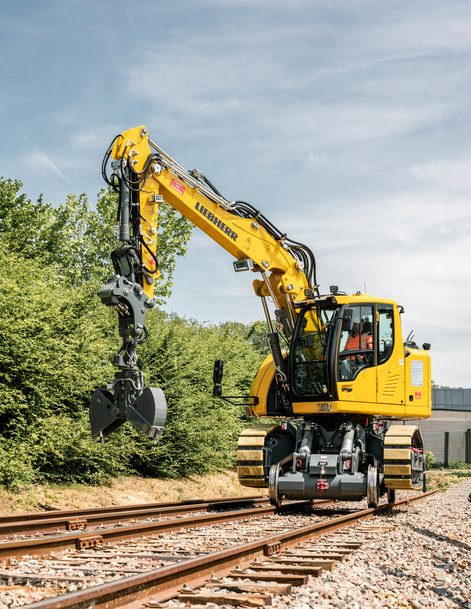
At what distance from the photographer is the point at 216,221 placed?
12719 mm

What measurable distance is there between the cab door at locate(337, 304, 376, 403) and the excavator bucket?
484 centimetres

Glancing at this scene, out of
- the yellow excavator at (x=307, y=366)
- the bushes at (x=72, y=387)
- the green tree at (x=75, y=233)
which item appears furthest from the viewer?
the green tree at (x=75, y=233)

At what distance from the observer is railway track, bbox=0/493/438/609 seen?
203 inches

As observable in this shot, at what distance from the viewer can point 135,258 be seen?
10.0 m

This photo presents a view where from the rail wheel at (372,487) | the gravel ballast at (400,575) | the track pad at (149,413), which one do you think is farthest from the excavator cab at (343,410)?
the track pad at (149,413)

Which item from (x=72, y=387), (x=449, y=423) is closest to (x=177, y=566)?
(x=72, y=387)

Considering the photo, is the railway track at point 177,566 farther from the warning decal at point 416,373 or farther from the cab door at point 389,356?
the warning decal at point 416,373

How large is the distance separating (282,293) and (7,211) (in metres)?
23.3

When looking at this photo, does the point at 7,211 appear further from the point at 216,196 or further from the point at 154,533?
the point at 154,533

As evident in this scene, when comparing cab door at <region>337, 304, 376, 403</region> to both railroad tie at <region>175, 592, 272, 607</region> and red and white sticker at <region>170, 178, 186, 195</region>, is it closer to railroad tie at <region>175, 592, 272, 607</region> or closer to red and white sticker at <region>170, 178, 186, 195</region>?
red and white sticker at <region>170, 178, 186, 195</region>

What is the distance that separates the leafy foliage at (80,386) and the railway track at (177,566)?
5629mm

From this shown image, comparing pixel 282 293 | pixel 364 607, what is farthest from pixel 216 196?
pixel 364 607

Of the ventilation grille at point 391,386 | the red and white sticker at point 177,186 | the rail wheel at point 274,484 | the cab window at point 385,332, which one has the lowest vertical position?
the rail wheel at point 274,484

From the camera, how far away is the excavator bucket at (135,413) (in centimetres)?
875
